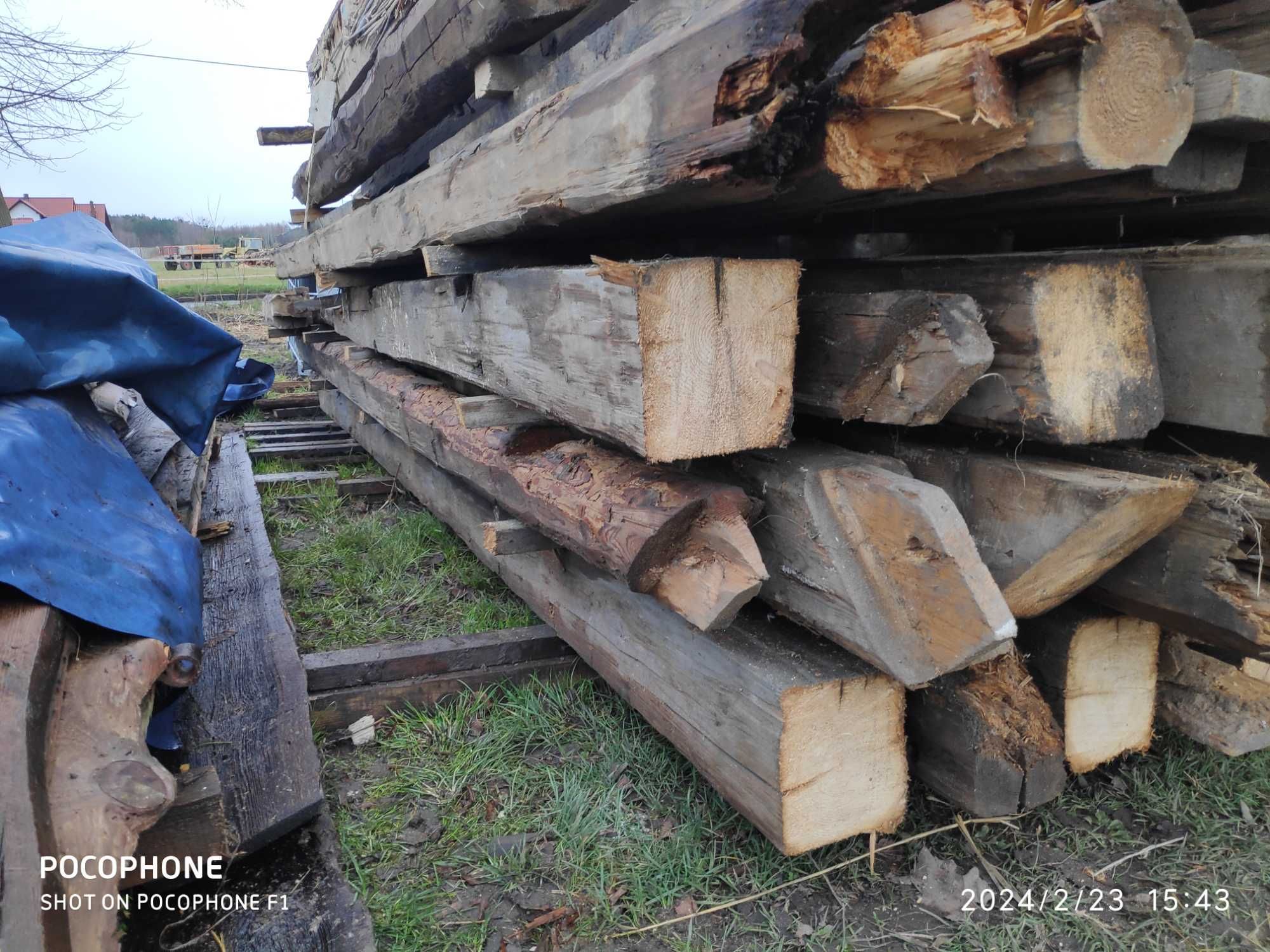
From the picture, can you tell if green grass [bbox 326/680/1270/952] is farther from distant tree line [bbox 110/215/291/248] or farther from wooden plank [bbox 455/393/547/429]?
distant tree line [bbox 110/215/291/248]

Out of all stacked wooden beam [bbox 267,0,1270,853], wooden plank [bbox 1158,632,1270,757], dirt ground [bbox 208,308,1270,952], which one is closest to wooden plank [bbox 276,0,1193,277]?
stacked wooden beam [bbox 267,0,1270,853]

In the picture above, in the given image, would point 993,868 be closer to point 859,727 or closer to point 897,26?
point 859,727

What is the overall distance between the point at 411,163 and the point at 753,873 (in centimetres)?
373

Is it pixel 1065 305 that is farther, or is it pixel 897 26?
pixel 1065 305

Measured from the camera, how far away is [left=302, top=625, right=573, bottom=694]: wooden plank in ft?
8.45

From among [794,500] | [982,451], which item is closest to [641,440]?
[794,500]

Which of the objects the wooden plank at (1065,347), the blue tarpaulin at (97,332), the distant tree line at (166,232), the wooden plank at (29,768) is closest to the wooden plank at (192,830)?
the wooden plank at (29,768)

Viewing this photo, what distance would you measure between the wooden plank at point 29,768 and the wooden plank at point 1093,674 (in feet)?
6.39

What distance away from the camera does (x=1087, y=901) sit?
1779 mm

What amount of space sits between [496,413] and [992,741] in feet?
5.19

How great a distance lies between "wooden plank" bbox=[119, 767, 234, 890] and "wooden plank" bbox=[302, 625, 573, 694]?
83 centimetres

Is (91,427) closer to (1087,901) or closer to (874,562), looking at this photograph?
(874,562)

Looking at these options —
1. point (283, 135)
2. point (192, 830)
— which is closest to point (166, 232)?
point (283, 135)

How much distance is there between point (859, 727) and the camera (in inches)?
67.7
